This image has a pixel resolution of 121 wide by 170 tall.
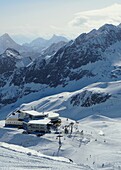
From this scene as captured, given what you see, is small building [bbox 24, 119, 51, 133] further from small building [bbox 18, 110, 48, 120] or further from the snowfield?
small building [bbox 18, 110, 48, 120]

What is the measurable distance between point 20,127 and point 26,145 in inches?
678

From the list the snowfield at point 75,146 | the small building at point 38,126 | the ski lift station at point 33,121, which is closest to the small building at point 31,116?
the ski lift station at point 33,121

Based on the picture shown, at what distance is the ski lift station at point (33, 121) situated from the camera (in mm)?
103431

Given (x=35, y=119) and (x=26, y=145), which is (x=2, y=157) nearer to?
(x=26, y=145)

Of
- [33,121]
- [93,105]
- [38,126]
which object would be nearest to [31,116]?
[33,121]

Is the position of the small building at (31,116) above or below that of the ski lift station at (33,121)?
above

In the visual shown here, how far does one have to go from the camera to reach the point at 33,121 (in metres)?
108

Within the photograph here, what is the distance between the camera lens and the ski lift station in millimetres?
103431


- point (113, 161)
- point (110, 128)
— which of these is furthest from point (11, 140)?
point (110, 128)

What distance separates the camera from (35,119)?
4594 inches

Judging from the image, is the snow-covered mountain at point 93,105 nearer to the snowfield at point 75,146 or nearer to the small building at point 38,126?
the snowfield at point 75,146

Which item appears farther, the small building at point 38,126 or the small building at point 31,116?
the small building at point 31,116

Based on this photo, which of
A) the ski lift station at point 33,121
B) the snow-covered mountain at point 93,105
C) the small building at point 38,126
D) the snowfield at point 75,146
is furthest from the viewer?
the snow-covered mountain at point 93,105

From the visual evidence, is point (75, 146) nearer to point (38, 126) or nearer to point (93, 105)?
point (38, 126)
